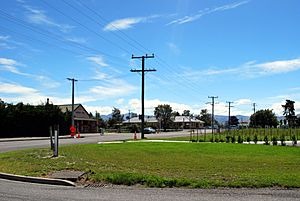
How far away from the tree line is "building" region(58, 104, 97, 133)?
39.4ft

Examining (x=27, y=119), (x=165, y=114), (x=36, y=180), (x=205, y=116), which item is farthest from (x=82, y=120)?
(x=205, y=116)

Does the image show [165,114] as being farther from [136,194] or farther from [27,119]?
[136,194]

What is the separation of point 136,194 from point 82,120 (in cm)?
6649

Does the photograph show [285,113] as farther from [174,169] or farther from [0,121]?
[174,169]

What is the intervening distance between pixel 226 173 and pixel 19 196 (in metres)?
6.12

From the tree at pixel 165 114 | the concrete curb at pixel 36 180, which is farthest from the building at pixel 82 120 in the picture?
the concrete curb at pixel 36 180

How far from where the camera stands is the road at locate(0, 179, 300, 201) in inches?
328

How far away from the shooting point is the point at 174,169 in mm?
12648

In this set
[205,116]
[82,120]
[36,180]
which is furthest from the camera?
[205,116]

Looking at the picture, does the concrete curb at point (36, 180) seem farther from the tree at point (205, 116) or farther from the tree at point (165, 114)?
the tree at point (205, 116)

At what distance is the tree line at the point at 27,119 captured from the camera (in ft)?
164

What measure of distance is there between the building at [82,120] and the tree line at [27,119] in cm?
1201

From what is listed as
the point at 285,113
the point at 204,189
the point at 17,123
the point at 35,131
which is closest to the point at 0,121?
the point at 17,123

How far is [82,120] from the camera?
243 feet
